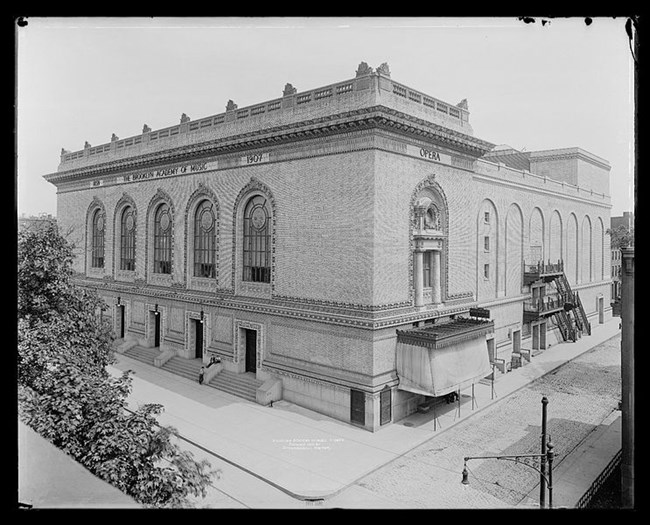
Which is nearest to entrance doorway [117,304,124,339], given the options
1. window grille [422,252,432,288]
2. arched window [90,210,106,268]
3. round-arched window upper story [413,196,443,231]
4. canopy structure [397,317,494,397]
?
arched window [90,210,106,268]

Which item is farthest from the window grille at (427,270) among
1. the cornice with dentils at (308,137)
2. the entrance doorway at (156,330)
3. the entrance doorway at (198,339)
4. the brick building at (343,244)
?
the entrance doorway at (156,330)

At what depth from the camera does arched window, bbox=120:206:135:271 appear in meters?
25.5

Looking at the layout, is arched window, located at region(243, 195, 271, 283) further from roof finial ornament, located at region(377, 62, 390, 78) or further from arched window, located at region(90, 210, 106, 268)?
arched window, located at region(90, 210, 106, 268)

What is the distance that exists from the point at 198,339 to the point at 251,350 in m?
3.93

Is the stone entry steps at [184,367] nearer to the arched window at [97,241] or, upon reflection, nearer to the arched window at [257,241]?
the arched window at [257,241]

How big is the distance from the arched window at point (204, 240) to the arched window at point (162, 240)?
6.10 ft

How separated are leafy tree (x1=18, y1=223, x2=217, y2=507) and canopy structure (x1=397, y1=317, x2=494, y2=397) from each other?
9.07m

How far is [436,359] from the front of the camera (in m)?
17.5

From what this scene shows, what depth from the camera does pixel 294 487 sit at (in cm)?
1298

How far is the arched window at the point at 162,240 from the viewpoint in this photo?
81.7ft

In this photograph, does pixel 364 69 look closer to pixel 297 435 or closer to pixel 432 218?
pixel 432 218

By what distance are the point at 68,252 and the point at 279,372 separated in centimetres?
948

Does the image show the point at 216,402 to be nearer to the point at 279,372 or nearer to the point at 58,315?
the point at 279,372

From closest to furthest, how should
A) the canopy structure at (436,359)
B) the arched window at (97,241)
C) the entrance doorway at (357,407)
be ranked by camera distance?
1. the entrance doorway at (357,407)
2. the canopy structure at (436,359)
3. the arched window at (97,241)
